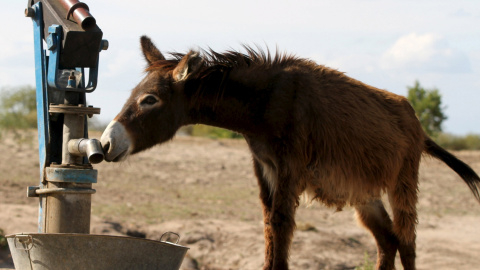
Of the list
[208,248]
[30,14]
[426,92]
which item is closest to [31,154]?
[208,248]

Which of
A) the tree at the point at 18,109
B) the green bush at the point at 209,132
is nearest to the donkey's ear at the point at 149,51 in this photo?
the tree at the point at 18,109

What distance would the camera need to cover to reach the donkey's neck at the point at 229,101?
506 cm

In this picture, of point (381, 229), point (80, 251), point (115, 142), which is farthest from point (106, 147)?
point (381, 229)

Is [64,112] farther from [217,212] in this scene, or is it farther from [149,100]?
[217,212]

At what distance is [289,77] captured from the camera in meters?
5.22

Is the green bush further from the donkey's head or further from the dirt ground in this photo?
the donkey's head

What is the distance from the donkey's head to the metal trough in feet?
2.22

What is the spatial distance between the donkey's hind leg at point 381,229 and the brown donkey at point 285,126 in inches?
10.3

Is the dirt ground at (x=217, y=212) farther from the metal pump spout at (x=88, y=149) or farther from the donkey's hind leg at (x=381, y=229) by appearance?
the metal pump spout at (x=88, y=149)

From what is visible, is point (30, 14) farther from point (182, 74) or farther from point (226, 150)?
point (226, 150)

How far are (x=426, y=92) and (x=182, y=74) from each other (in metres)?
19.3

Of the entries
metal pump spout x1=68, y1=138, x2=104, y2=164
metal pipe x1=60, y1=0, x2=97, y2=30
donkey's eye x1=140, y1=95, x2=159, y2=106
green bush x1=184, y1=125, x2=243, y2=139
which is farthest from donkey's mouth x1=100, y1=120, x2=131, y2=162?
green bush x1=184, y1=125, x2=243, y2=139

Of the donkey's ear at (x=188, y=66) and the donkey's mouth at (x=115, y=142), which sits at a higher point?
the donkey's ear at (x=188, y=66)

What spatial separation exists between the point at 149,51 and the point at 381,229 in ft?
9.63
